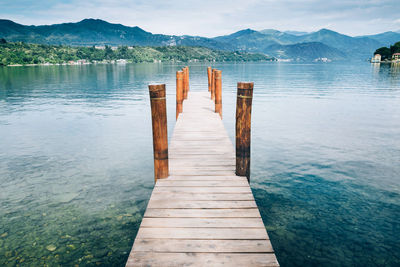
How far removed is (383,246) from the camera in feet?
19.9

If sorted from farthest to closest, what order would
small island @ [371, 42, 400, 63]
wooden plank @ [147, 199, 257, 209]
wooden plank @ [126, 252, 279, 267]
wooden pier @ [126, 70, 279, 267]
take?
small island @ [371, 42, 400, 63] < wooden plank @ [147, 199, 257, 209] < wooden pier @ [126, 70, 279, 267] < wooden plank @ [126, 252, 279, 267]

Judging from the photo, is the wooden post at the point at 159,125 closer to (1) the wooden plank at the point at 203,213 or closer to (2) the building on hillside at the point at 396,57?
(1) the wooden plank at the point at 203,213

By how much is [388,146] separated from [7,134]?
21120mm

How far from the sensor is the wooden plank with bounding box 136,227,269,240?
410 centimetres

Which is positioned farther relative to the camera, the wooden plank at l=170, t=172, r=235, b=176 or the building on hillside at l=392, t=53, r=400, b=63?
the building on hillside at l=392, t=53, r=400, b=63

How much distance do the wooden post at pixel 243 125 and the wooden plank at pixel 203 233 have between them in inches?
86.2

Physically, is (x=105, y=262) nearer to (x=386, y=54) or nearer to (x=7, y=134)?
(x=7, y=134)

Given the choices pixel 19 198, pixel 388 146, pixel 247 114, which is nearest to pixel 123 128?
pixel 19 198

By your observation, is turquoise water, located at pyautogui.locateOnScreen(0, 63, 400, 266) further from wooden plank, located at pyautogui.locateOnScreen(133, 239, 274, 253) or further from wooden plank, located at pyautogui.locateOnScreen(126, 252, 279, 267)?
wooden plank, located at pyautogui.locateOnScreen(126, 252, 279, 267)

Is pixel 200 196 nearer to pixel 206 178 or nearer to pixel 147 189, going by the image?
pixel 206 178

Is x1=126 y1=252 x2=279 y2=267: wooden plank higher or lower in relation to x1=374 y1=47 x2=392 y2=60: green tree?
lower

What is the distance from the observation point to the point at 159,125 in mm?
6027

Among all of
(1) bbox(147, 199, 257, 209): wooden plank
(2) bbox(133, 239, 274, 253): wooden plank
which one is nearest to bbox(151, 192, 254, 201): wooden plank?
(1) bbox(147, 199, 257, 209): wooden plank

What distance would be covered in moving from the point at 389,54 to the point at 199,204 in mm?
180597
